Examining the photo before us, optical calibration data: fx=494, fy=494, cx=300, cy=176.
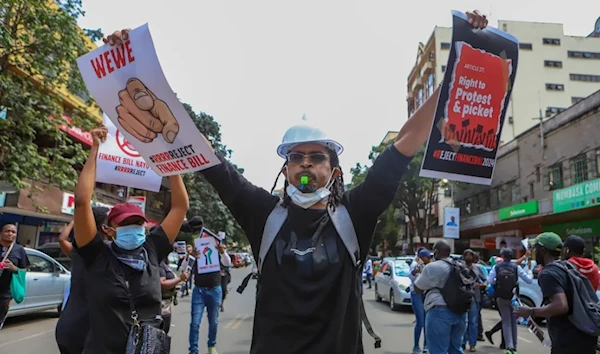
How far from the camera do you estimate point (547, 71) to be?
48594 millimetres

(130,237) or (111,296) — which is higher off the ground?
(130,237)

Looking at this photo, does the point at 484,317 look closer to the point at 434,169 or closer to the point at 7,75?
the point at 434,169

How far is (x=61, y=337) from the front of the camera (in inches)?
128

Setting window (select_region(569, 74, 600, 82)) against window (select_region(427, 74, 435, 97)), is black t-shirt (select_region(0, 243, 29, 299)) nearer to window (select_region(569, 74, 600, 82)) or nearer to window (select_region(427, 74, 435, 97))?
window (select_region(427, 74, 435, 97))

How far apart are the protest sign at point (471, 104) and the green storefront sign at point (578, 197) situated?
19554 mm

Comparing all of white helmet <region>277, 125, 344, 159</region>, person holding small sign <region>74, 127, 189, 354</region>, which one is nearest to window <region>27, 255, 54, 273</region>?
person holding small sign <region>74, 127, 189, 354</region>

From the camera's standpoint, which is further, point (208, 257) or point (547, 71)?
point (547, 71)

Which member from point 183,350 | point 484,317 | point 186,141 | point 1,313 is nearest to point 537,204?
point 484,317

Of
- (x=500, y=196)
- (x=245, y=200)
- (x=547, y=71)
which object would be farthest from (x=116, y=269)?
(x=547, y=71)

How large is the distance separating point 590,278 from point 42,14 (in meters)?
12.6

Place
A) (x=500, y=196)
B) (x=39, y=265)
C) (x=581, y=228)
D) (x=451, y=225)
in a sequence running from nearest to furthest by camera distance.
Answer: (x=39, y=265) < (x=581, y=228) < (x=451, y=225) < (x=500, y=196)

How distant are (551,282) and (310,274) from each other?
9.72 ft

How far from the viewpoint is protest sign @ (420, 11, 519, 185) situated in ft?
8.08

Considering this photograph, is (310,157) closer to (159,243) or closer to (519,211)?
(159,243)
